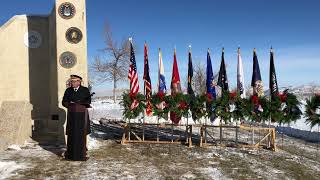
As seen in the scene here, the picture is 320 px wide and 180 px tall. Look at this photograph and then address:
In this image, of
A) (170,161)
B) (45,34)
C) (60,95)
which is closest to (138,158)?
(170,161)

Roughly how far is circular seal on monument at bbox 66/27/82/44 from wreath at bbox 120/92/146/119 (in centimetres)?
252

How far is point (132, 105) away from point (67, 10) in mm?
3879

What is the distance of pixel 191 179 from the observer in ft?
31.7

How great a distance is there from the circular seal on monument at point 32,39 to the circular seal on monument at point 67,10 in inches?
110

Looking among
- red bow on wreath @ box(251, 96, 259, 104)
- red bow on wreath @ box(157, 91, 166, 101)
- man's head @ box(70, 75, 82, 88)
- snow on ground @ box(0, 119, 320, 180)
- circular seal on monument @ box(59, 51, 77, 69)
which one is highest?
circular seal on monument @ box(59, 51, 77, 69)

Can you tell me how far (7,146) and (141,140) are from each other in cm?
447

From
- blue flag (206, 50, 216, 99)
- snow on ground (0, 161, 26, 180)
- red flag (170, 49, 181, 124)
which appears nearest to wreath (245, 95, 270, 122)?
blue flag (206, 50, 216, 99)

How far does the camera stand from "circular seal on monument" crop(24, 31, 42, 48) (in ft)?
51.0

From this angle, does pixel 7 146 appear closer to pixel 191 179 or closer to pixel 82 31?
pixel 82 31

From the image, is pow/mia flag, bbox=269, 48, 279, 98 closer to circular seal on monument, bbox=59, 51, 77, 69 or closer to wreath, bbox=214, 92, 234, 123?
wreath, bbox=214, 92, 234, 123

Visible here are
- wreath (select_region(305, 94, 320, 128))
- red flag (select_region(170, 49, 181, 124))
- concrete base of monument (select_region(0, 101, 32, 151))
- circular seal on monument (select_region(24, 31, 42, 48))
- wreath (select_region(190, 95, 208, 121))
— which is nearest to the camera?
wreath (select_region(305, 94, 320, 128))

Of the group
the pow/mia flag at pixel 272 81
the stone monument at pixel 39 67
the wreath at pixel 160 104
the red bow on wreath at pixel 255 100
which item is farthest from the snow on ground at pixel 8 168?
the pow/mia flag at pixel 272 81

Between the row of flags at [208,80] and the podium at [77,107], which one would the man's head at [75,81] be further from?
the row of flags at [208,80]

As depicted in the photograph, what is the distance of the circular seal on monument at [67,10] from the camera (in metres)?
13.3
